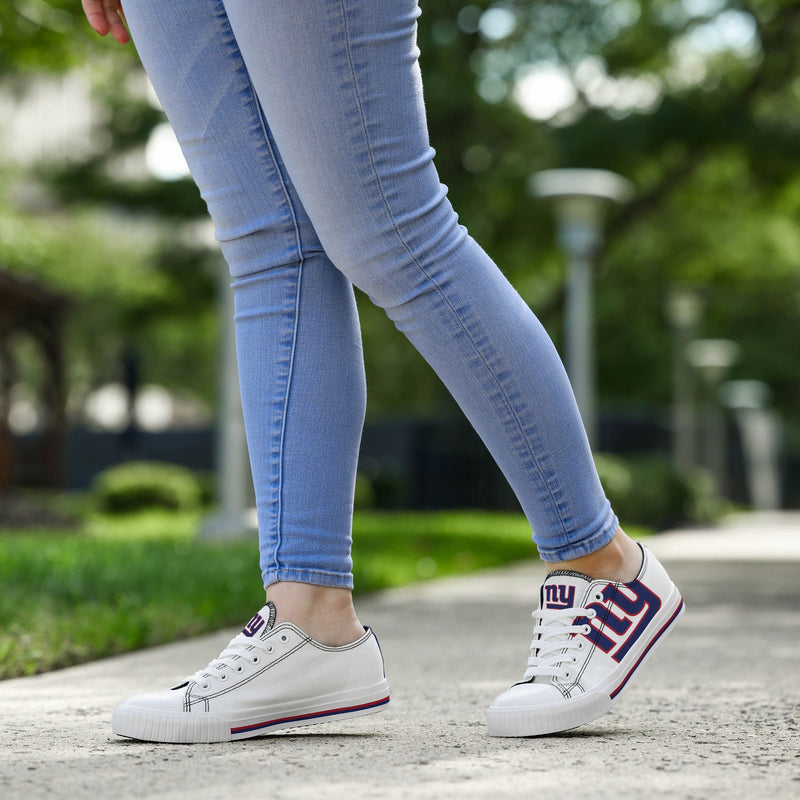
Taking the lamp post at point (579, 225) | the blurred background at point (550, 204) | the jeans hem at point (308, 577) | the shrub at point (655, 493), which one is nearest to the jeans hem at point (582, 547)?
the jeans hem at point (308, 577)

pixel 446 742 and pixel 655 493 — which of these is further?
pixel 655 493

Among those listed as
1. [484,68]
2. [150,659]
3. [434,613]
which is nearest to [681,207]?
[484,68]

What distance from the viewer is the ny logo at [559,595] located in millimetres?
1815

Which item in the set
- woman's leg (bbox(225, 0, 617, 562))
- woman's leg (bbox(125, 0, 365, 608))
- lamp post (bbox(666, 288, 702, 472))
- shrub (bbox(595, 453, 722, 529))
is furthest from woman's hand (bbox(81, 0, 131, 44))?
lamp post (bbox(666, 288, 702, 472))

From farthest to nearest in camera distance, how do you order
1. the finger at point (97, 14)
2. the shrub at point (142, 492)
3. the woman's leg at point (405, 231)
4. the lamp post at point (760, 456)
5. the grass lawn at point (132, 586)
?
1. the lamp post at point (760, 456)
2. the shrub at point (142, 492)
3. the grass lawn at point (132, 586)
4. the finger at point (97, 14)
5. the woman's leg at point (405, 231)

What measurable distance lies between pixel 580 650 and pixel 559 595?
3.3 inches

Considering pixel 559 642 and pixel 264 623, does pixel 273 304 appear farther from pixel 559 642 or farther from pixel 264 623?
pixel 559 642

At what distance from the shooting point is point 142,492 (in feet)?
56.2

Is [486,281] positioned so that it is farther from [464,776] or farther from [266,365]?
[464,776]

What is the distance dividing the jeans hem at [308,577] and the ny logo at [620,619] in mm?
355

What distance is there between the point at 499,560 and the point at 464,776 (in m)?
5.88

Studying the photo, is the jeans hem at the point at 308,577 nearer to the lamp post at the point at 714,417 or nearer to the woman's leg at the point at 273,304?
the woman's leg at the point at 273,304

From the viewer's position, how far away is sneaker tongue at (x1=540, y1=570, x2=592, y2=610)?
1812 mm

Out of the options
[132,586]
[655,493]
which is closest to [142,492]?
[655,493]
